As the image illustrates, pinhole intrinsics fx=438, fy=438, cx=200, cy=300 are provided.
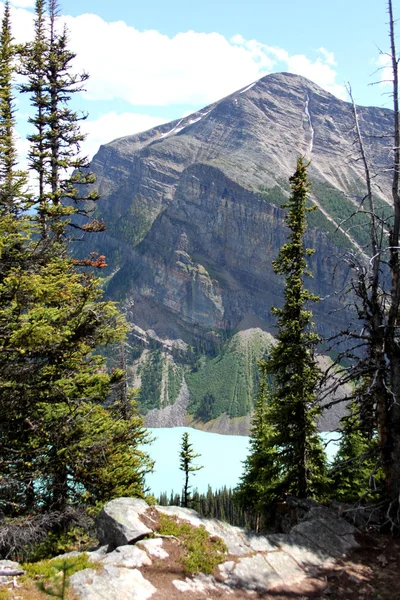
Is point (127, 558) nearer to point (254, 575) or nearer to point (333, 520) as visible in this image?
point (254, 575)

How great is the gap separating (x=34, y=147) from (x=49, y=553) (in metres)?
15.2

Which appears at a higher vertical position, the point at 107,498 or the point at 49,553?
the point at 107,498

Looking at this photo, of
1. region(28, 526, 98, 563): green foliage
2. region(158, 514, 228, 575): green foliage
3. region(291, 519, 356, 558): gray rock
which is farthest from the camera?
region(28, 526, 98, 563): green foliage

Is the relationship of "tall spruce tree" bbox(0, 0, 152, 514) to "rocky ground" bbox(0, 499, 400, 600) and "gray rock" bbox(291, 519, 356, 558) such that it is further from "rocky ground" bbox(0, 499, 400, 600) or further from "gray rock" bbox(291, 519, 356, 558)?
"gray rock" bbox(291, 519, 356, 558)

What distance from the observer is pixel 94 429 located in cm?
1256

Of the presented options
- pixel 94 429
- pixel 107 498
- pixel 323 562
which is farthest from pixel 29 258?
pixel 323 562

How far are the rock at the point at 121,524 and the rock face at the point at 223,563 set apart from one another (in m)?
0.04

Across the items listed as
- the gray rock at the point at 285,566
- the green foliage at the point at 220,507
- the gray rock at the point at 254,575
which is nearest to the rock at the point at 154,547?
the gray rock at the point at 254,575

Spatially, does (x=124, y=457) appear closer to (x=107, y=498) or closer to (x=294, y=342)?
(x=107, y=498)

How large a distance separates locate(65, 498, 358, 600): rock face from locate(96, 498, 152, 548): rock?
0.12 feet

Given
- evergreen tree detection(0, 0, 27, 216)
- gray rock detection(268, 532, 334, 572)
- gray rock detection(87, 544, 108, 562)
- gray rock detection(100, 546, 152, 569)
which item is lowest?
gray rock detection(268, 532, 334, 572)

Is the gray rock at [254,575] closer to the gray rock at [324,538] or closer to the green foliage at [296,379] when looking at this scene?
A: the gray rock at [324,538]

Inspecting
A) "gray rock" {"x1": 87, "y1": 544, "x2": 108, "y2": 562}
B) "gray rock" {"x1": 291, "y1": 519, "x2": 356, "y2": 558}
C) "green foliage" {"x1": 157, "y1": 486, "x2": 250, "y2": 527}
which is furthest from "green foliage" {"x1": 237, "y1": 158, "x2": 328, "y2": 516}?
"green foliage" {"x1": 157, "y1": 486, "x2": 250, "y2": 527}

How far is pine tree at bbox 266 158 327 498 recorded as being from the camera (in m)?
18.4
